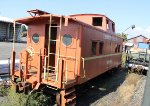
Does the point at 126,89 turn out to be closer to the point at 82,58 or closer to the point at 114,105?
the point at 114,105

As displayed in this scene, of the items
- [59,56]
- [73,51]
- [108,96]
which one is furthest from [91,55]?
[59,56]

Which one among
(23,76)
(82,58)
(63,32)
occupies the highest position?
(63,32)

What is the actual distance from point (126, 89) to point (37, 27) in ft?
19.8

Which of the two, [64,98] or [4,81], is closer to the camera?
[64,98]

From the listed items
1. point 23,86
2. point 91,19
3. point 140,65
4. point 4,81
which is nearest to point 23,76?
point 23,86

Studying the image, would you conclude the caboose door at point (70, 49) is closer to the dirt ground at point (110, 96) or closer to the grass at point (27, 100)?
the grass at point (27, 100)

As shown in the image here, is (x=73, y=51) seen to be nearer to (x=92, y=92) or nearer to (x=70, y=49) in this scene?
(x=70, y=49)

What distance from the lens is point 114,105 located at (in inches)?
372

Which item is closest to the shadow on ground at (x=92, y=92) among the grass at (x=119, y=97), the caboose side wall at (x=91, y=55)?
the grass at (x=119, y=97)

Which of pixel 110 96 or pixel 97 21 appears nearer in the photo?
pixel 110 96

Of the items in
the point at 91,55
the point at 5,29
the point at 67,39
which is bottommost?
the point at 91,55

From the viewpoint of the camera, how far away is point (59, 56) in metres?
7.41

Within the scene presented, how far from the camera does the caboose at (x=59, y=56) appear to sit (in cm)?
778

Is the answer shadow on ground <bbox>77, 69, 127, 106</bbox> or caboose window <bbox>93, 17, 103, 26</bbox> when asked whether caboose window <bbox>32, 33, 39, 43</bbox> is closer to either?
shadow on ground <bbox>77, 69, 127, 106</bbox>
